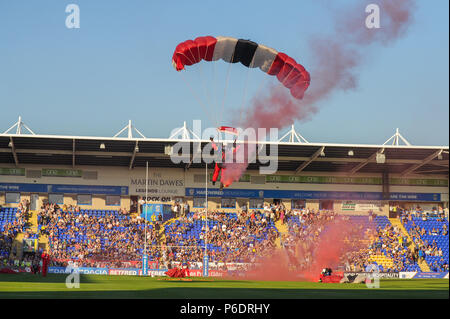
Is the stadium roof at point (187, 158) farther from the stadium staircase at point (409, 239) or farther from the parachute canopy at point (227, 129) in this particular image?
the parachute canopy at point (227, 129)

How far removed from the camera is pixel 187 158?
57.0m

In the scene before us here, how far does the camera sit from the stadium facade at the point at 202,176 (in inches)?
2189

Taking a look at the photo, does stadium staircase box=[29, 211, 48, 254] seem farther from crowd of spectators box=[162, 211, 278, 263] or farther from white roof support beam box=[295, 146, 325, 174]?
white roof support beam box=[295, 146, 325, 174]

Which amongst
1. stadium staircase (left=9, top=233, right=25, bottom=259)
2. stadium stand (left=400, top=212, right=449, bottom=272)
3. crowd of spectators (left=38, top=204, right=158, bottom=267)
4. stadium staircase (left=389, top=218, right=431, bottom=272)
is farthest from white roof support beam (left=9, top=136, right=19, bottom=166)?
stadium stand (left=400, top=212, right=449, bottom=272)

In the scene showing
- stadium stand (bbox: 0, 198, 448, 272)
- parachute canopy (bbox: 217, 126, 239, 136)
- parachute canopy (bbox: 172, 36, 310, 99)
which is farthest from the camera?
stadium stand (bbox: 0, 198, 448, 272)

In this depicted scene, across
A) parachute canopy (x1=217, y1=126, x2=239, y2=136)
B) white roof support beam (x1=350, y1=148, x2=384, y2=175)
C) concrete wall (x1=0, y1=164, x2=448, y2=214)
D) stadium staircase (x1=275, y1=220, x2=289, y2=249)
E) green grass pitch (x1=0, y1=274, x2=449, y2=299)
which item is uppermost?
white roof support beam (x1=350, y1=148, x2=384, y2=175)

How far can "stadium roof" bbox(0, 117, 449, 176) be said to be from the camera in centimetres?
5422

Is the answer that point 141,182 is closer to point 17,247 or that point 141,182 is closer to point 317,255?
point 17,247

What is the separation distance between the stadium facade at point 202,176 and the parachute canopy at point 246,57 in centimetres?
2021

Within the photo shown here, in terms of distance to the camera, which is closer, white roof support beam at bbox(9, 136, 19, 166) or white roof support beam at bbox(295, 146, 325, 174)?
white roof support beam at bbox(9, 136, 19, 166)

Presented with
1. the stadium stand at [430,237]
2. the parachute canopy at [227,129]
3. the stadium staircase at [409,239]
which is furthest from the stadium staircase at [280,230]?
the parachute canopy at [227,129]

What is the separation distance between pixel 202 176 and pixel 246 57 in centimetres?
2711

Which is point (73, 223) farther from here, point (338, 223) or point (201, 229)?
point (338, 223)

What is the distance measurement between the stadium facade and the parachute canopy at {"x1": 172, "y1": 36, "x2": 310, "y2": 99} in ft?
66.3
